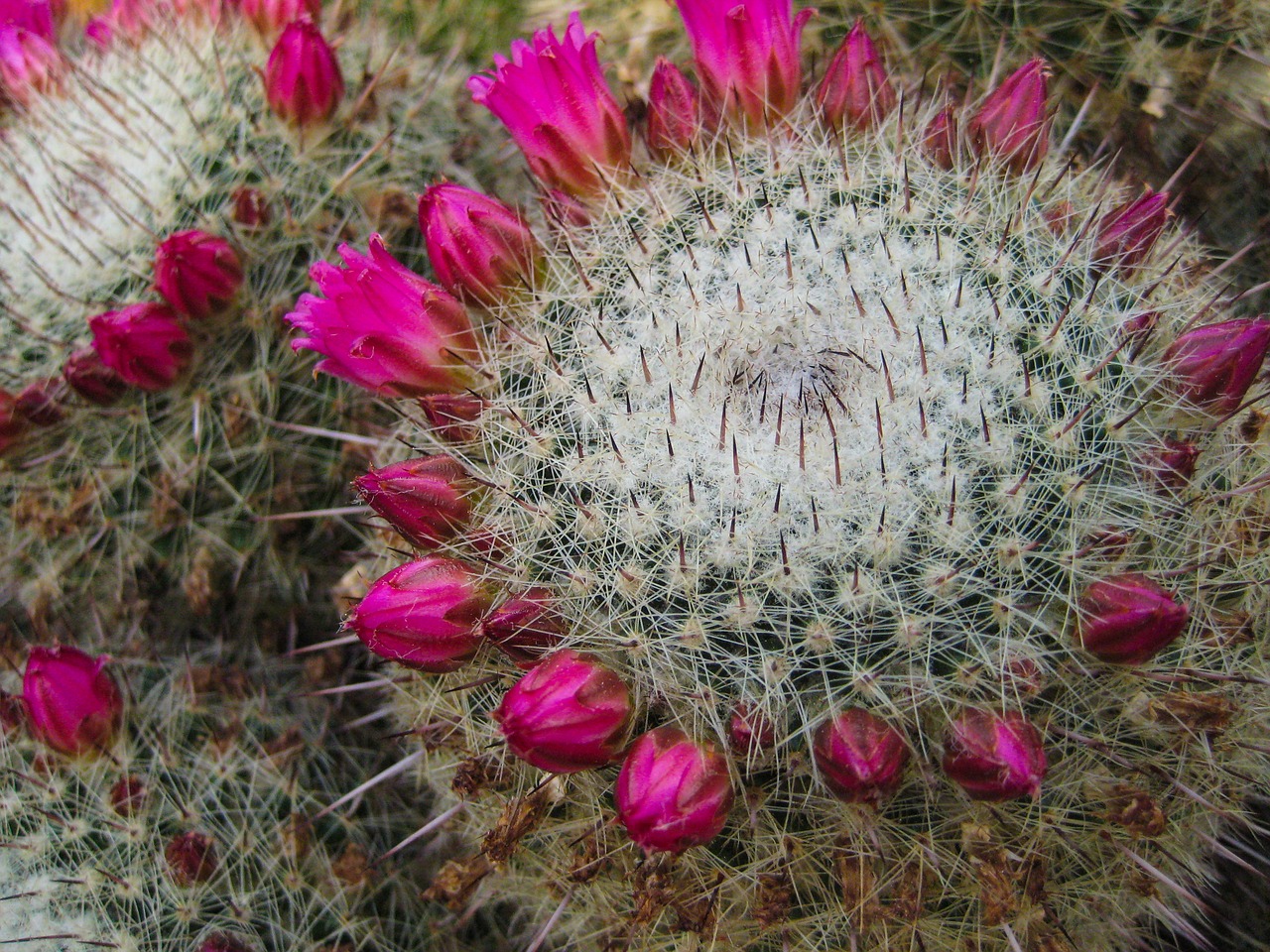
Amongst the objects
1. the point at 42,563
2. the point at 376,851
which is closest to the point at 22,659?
the point at 42,563

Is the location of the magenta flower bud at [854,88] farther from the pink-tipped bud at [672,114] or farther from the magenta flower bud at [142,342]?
the magenta flower bud at [142,342]

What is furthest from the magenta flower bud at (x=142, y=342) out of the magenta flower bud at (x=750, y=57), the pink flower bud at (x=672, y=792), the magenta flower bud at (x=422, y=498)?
the pink flower bud at (x=672, y=792)

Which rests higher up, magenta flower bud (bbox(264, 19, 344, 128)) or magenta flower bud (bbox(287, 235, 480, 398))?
magenta flower bud (bbox(264, 19, 344, 128))

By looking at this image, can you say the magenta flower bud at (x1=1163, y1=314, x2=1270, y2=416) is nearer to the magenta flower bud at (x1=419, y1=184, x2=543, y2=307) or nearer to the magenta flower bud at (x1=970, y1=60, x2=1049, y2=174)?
the magenta flower bud at (x1=970, y1=60, x2=1049, y2=174)

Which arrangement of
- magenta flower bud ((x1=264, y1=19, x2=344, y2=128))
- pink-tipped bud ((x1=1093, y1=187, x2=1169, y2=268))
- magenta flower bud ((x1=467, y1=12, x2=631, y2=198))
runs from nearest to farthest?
1. pink-tipped bud ((x1=1093, y1=187, x2=1169, y2=268))
2. magenta flower bud ((x1=467, y1=12, x2=631, y2=198))
3. magenta flower bud ((x1=264, y1=19, x2=344, y2=128))

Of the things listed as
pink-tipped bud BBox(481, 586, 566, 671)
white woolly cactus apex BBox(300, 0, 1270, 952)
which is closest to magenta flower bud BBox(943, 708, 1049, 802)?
white woolly cactus apex BBox(300, 0, 1270, 952)

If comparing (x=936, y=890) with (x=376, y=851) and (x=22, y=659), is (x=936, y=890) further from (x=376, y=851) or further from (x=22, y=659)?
(x=22, y=659)
